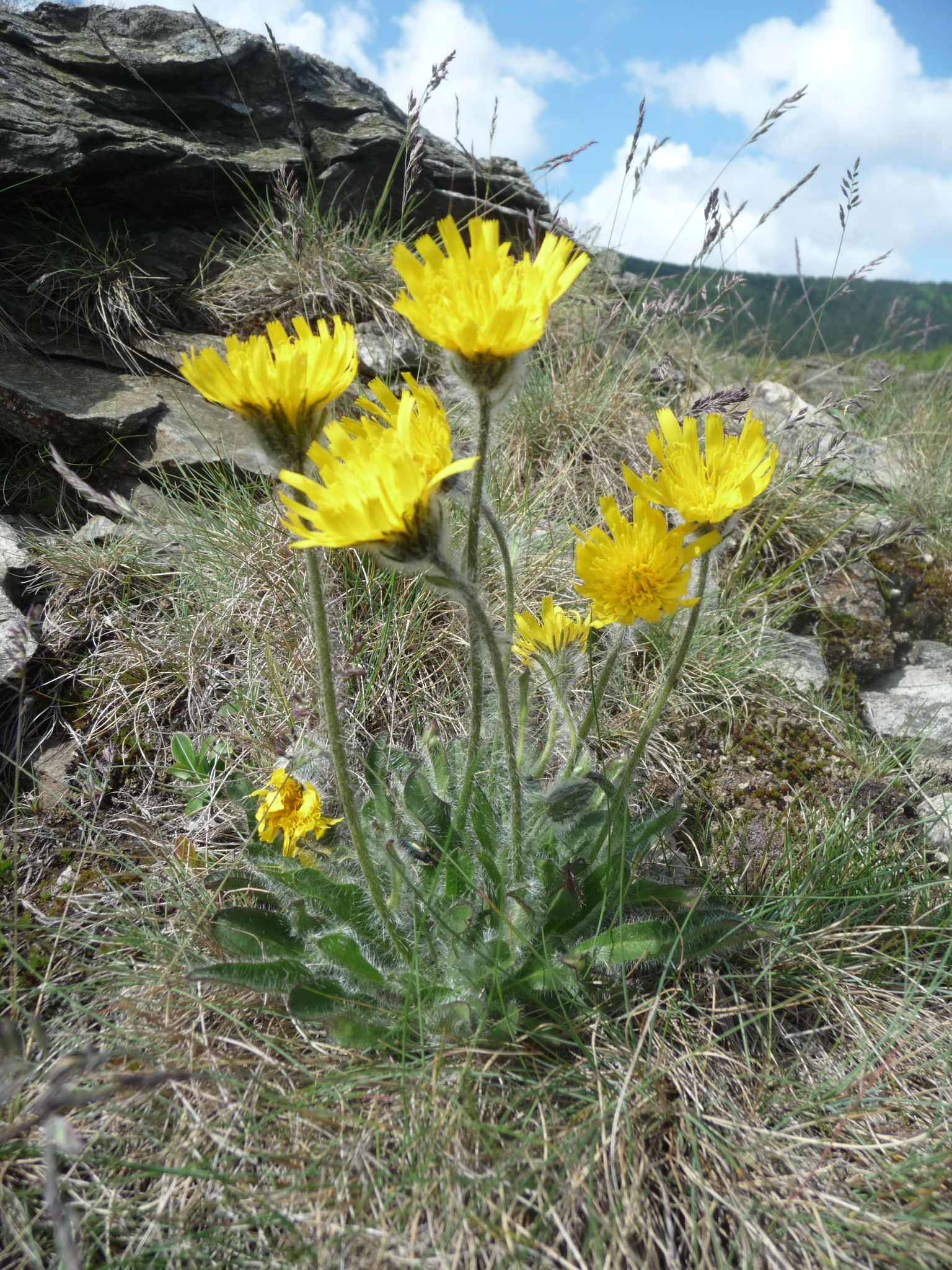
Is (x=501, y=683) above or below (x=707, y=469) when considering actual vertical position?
below

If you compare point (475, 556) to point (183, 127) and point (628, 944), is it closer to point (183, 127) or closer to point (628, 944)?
point (628, 944)

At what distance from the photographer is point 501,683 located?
1.19m

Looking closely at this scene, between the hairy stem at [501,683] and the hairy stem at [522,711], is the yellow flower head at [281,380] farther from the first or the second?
the hairy stem at [522,711]

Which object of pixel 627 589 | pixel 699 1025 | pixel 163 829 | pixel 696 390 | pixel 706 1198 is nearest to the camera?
pixel 706 1198

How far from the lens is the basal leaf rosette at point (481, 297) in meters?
1.01

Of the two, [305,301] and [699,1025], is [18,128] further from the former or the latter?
[699,1025]

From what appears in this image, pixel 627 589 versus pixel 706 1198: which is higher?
pixel 627 589

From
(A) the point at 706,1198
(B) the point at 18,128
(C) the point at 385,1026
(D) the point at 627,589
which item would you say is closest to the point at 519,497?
(D) the point at 627,589

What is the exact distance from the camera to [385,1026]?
1368mm

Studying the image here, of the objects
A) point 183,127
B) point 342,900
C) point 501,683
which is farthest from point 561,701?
point 183,127

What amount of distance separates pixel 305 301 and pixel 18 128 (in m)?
1.34

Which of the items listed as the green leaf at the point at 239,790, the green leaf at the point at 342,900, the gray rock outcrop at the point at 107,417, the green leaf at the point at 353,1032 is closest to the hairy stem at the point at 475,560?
the green leaf at the point at 342,900

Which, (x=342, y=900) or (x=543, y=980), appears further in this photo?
(x=342, y=900)

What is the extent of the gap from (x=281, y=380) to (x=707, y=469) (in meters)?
0.76
